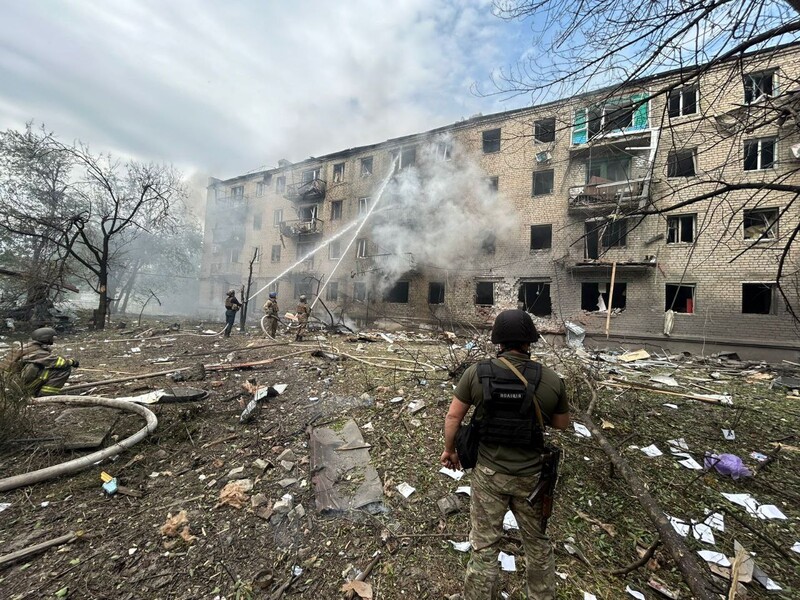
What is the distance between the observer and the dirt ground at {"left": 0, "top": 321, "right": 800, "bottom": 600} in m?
2.09

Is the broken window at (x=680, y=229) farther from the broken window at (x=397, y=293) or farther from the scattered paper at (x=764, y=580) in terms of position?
the scattered paper at (x=764, y=580)

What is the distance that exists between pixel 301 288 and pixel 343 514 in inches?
800

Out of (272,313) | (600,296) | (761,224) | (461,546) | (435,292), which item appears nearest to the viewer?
(461,546)

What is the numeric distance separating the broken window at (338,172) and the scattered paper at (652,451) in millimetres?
20965

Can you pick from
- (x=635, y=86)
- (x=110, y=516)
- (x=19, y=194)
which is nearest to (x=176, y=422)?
(x=110, y=516)

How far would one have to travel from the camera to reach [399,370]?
21.1 ft

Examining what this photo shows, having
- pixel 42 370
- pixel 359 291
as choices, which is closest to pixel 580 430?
pixel 42 370

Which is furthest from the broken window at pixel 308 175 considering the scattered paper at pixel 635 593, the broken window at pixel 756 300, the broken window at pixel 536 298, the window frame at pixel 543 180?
the scattered paper at pixel 635 593

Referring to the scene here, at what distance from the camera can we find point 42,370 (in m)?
4.32

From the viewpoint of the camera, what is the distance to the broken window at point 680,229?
12133 millimetres

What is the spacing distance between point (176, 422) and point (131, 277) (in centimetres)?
3098

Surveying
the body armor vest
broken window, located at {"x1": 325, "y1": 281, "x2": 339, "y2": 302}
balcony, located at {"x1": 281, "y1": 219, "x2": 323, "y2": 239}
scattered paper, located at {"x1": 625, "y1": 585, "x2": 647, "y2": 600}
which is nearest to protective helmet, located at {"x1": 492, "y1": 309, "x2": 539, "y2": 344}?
the body armor vest

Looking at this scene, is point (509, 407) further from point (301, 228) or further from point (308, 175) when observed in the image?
point (308, 175)

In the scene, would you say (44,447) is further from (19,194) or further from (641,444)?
(19,194)
